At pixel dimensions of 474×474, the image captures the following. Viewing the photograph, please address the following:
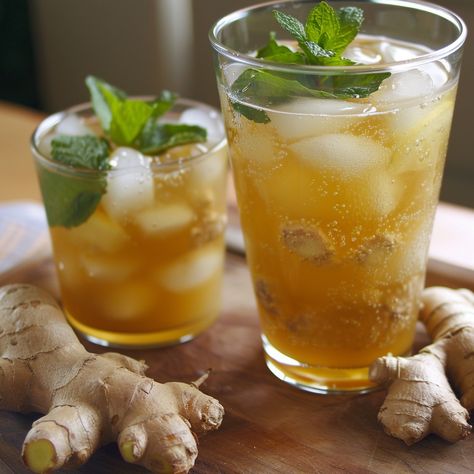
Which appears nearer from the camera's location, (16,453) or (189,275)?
(16,453)

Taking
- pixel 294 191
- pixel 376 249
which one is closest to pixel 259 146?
pixel 294 191

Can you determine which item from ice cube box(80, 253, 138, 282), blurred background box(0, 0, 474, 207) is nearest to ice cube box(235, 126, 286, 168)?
ice cube box(80, 253, 138, 282)

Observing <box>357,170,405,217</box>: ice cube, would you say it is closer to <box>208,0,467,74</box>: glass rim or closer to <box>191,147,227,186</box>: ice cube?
<box>208,0,467,74</box>: glass rim

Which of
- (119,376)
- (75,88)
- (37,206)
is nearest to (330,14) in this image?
(119,376)

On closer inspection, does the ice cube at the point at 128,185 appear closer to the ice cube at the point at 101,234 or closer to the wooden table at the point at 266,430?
the ice cube at the point at 101,234

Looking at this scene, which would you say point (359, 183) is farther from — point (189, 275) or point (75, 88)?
point (75, 88)
